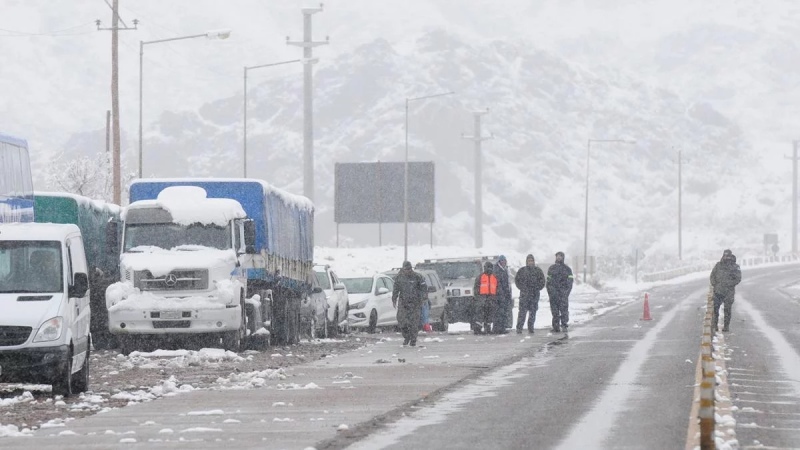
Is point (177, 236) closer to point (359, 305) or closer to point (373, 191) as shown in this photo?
point (359, 305)

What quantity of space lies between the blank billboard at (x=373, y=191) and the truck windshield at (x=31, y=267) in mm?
66796

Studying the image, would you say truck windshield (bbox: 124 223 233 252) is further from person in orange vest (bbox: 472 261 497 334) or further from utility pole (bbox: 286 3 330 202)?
utility pole (bbox: 286 3 330 202)

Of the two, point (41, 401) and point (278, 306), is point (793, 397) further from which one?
point (278, 306)

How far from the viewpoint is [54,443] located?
47.7 feet

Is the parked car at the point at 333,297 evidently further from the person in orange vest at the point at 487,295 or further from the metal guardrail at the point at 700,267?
the metal guardrail at the point at 700,267

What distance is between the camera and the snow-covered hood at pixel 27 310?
19391 mm

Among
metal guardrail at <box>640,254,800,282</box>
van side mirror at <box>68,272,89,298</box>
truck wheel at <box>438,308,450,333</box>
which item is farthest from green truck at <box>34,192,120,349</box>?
metal guardrail at <box>640,254,800,282</box>

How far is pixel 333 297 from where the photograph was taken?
125ft

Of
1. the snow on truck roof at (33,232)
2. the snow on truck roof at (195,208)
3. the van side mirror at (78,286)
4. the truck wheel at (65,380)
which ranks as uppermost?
the snow on truck roof at (195,208)

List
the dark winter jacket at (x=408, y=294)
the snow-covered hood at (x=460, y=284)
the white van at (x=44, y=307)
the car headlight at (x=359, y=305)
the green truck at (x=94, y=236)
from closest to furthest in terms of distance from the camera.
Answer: the white van at (x=44, y=307)
the green truck at (x=94, y=236)
the dark winter jacket at (x=408, y=294)
the car headlight at (x=359, y=305)
the snow-covered hood at (x=460, y=284)

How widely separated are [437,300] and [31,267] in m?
21.2

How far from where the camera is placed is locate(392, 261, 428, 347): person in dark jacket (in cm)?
3231

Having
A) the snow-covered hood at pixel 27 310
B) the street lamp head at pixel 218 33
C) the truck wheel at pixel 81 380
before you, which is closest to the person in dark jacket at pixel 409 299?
the truck wheel at pixel 81 380

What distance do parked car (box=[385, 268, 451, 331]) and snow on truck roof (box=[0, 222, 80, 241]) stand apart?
65.2 ft
